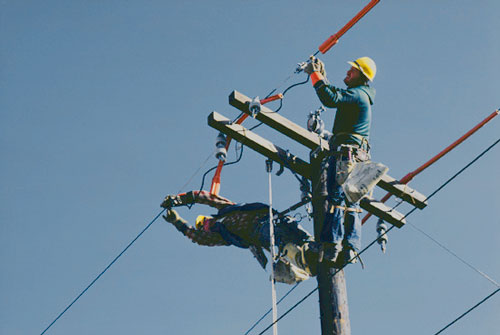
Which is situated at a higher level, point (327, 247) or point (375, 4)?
point (375, 4)

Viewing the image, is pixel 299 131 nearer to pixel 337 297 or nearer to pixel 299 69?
pixel 299 69

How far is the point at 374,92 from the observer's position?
31.4ft

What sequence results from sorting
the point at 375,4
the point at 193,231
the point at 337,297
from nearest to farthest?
the point at 337,297 < the point at 375,4 < the point at 193,231

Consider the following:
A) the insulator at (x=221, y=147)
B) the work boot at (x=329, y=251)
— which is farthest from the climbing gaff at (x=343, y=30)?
the work boot at (x=329, y=251)

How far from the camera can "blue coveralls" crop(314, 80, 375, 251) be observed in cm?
845

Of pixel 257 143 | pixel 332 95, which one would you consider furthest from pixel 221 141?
pixel 332 95

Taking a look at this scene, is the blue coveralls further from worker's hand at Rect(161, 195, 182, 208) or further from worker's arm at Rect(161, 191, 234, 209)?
worker's hand at Rect(161, 195, 182, 208)

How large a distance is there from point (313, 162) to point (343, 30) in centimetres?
162

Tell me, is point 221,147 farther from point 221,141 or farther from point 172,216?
point 172,216

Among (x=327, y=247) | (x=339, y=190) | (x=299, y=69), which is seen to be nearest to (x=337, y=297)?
(x=327, y=247)

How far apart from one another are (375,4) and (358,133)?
1.53 m

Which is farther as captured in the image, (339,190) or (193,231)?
(193,231)

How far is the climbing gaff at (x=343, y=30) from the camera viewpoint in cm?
930

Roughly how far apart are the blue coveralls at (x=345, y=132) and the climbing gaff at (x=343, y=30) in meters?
0.57
